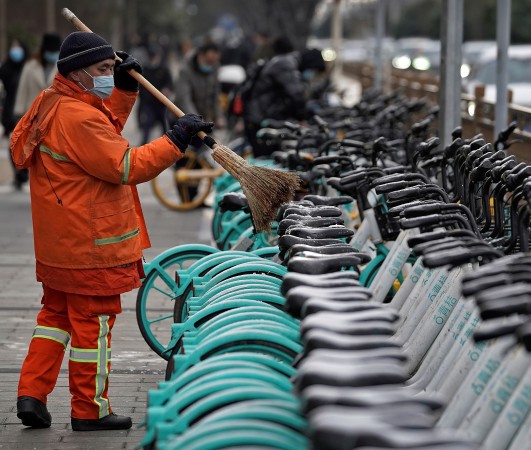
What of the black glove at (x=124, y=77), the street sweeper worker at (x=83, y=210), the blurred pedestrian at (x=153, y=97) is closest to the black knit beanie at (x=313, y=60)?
the blurred pedestrian at (x=153, y=97)

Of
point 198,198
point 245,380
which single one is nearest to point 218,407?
point 245,380

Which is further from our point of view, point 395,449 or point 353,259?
point 353,259

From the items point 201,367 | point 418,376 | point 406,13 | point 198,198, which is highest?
point 201,367

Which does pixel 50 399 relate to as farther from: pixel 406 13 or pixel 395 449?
pixel 406 13

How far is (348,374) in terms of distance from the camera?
3.38m

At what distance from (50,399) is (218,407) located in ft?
9.39

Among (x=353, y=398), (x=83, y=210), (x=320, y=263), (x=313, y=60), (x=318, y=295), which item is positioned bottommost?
(x=313, y=60)

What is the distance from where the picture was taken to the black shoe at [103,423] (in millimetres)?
6078

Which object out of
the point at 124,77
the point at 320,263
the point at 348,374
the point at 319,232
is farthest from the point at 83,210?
the point at 348,374

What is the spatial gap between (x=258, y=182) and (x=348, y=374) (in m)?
3.33

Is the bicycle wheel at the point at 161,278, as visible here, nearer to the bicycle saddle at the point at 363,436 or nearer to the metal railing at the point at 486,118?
the metal railing at the point at 486,118

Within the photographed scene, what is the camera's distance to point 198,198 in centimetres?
1527

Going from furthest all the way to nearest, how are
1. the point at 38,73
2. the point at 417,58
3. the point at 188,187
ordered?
the point at 417,58
the point at 188,187
the point at 38,73

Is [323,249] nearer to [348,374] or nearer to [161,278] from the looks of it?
[348,374]
